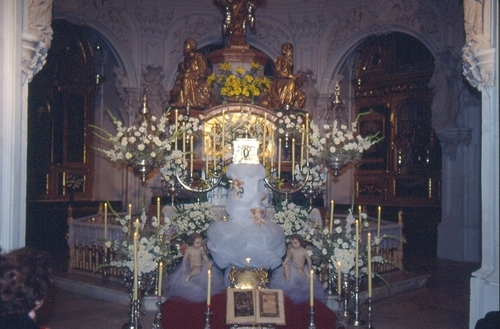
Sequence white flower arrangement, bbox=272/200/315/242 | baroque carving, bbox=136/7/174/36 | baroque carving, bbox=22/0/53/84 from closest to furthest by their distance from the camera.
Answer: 1. baroque carving, bbox=22/0/53/84
2. white flower arrangement, bbox=272/200/315/242
3. baroque carving, bbox=136/7/174/36

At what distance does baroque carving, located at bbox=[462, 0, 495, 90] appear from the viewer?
18.7 ft

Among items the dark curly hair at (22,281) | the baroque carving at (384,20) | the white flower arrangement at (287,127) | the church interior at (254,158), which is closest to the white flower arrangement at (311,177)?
the church interior at (254,158)

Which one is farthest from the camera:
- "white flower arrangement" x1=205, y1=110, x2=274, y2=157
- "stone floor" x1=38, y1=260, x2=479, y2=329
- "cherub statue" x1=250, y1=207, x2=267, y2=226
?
"white flower arrangement" x1=205, y1=110, x2=274, y2=157

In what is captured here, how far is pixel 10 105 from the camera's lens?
5.12m

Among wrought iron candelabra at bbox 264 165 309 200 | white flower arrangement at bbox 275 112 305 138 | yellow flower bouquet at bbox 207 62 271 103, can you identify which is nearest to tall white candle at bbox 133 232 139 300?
wrought iron candelabra at bbox 264 165 309 200

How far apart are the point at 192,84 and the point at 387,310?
5.51 metres

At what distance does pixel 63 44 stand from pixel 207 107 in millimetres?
4795

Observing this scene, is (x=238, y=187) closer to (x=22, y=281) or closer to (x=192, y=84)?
(x=192, y=84)

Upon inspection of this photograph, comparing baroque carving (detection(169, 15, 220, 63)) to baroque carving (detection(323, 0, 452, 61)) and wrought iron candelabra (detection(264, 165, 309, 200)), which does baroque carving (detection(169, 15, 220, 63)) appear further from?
wrought iron candelabra (detection(264, 165, 309, 200))

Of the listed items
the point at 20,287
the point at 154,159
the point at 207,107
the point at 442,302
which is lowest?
the point at 442,302

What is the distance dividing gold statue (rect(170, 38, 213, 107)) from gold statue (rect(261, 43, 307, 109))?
109 cm

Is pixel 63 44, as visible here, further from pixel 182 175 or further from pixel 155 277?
pixel 155 277

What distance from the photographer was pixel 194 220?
7914mm

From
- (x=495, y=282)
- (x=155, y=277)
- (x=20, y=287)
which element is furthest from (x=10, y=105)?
(x=495, y=282)
